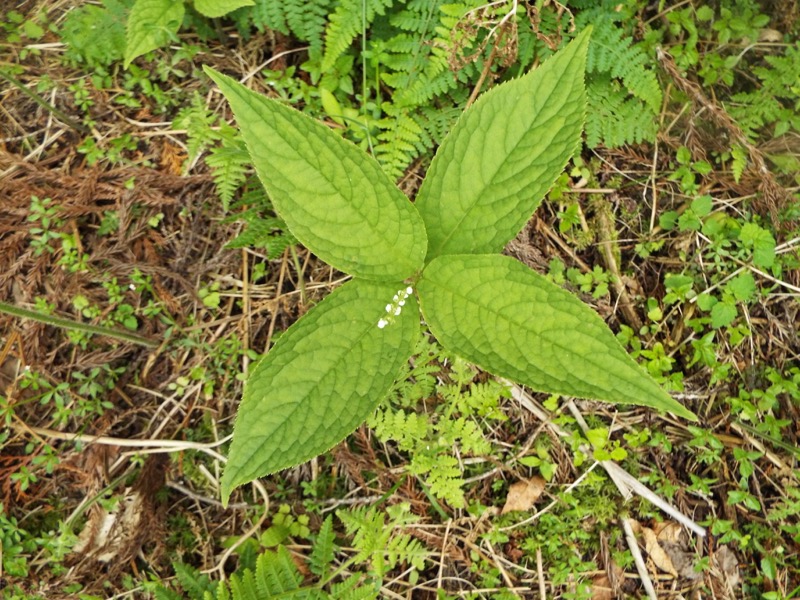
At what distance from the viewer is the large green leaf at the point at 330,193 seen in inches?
66.0

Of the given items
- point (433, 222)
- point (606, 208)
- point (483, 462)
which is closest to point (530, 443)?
point (483, 462)

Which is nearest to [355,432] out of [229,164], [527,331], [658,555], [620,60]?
[229,164]

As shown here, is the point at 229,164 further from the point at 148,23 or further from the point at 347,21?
the point at 347,21

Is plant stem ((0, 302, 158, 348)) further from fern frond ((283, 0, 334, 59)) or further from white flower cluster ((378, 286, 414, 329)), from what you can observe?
fern frond ((283, 0, 334, 59))

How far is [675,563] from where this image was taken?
3010 millimetres

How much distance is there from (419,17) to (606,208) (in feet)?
4.50

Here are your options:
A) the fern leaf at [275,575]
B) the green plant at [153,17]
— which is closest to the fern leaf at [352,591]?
the fern leaf at [275,575]

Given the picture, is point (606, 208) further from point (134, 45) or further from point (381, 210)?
point (134, 45)

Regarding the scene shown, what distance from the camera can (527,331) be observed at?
166 cm

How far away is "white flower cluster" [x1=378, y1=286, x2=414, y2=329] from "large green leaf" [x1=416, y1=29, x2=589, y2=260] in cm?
21

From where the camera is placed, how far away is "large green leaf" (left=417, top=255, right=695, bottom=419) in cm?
152

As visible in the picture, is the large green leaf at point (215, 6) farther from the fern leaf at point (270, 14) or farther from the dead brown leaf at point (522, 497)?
the dead brown leaf at point (522, 497)

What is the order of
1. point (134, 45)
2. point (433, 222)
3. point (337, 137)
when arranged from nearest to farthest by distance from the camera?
point (337, 137)
point (433, 222)
point (134, 45)

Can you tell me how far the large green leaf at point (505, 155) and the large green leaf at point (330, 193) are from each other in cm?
14
